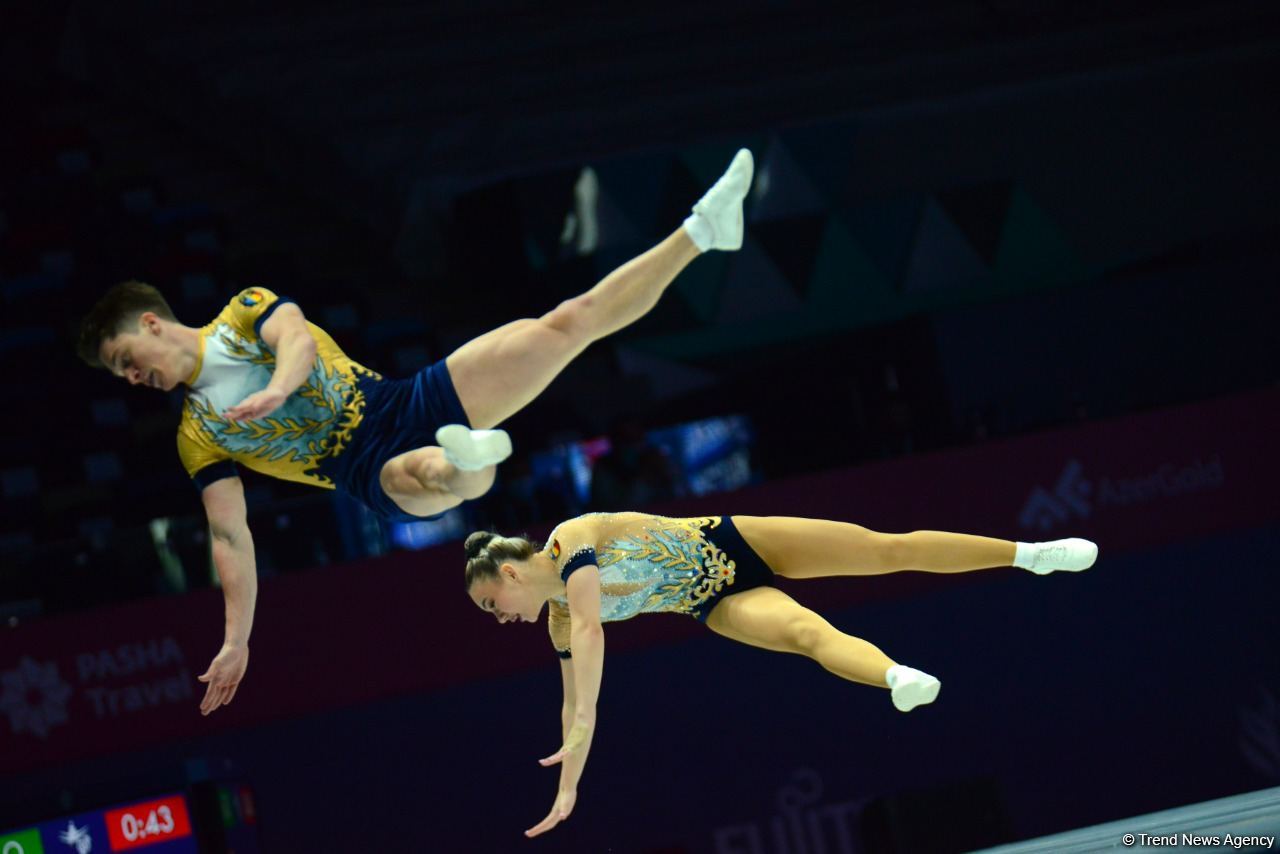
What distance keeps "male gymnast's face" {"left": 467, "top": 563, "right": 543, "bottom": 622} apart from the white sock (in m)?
1.13

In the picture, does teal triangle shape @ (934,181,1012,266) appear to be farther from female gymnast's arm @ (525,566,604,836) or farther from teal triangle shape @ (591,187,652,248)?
female gymnast's arm @ (525,566,604,836)

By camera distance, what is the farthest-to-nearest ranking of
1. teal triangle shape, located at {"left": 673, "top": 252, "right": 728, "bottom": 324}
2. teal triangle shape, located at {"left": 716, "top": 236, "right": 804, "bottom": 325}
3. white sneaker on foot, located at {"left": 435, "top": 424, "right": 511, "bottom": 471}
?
teal triangle shape, located at {"left": 716, "top": 236, "right": 804, "bottom": 325} < teal triangle shape, located at {"left": 673, "top": 252, "right": 728, "bottom": 324} < white sneaker on foot, located at {"left": 435, "top": 424, "right": 511, "bottom": 471}

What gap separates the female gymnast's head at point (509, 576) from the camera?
16.3ft

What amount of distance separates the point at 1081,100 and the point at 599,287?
7999mm

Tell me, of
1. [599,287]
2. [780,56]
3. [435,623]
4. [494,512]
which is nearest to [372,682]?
[435,623]

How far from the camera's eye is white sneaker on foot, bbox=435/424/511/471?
443 centimetres

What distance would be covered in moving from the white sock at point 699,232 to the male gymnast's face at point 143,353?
1561 millimetres

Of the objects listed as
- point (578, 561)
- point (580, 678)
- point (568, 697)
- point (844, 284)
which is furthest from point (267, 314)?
point (844, 284)

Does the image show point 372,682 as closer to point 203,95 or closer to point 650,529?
point 650,529

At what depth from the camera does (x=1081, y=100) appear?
39.3 ft

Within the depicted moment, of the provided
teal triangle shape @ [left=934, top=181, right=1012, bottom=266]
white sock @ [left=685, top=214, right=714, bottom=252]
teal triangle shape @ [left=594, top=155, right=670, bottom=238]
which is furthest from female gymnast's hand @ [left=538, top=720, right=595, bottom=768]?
teal triangle shape @ [left=934, top=181, right=1012, bottom=266]

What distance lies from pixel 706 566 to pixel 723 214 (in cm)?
117

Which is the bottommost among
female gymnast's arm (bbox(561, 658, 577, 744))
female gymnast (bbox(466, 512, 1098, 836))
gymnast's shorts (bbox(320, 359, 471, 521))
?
female gymnast's arm (bbox(561, 658, 577, 744))

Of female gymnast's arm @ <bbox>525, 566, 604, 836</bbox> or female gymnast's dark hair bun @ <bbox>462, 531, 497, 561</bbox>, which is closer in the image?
female gymnast's arm @ <bbox>525, 566, 604, 836</bbox>
